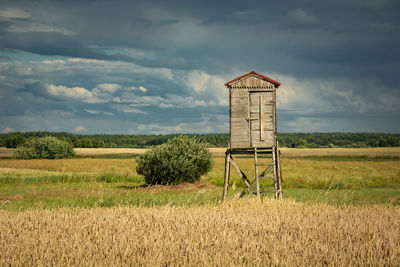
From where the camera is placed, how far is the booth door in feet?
69.9

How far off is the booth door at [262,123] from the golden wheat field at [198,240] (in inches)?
320

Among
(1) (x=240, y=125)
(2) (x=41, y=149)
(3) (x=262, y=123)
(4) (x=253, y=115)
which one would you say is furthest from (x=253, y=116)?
(2) (x=41, y=149)

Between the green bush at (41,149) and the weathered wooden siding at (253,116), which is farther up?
the weathered wooden siding at (253,116)

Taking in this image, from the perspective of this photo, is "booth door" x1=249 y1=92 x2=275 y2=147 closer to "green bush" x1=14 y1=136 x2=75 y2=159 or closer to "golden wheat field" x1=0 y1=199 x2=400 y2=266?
"golden wheat field" x1=0 y1=199 x2=400 y2=266

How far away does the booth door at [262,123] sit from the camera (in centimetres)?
2130

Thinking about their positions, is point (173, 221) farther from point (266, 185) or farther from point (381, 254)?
point (266, 185)

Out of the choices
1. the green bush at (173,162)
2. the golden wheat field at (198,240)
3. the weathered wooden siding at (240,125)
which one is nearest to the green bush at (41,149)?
the green bush at (173,162)

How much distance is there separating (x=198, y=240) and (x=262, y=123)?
12979mm

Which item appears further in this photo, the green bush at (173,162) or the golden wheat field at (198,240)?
the green bush at (173,162)

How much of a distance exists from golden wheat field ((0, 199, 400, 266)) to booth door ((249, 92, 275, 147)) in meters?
8.12

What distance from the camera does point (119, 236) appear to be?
31.3 feet

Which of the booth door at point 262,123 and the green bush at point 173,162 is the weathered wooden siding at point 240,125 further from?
the green bush at point 173,162

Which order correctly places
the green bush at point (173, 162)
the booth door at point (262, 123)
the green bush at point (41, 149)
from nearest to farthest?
the booth door at point (262, 123) < the green bush at point (173, 162) < the green bush at point (41, 149)

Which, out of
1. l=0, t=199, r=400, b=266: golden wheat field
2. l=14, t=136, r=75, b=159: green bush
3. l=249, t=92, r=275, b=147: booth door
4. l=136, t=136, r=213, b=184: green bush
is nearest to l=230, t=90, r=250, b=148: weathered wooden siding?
l=249, t=92, r=275, b=147: booth door
